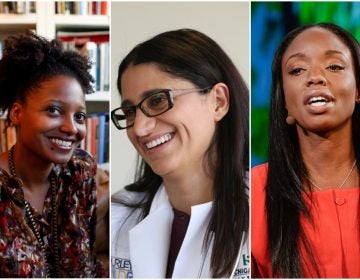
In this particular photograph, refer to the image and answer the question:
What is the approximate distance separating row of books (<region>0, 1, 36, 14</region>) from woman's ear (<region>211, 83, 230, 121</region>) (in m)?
0.73

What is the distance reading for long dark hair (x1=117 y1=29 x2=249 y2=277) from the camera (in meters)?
1.84

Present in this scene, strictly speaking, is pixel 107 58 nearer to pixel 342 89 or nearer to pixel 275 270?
pixel 342 89

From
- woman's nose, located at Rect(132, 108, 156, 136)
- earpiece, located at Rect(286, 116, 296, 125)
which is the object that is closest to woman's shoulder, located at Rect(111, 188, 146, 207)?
woman's nose, located at Rect(132, 108, 156, 136)

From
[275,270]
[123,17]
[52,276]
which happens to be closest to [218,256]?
[275,270]

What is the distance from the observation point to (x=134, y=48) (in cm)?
186

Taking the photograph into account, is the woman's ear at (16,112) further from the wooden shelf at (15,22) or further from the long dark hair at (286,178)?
the long dark hair at (286,178)

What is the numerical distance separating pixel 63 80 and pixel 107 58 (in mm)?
193

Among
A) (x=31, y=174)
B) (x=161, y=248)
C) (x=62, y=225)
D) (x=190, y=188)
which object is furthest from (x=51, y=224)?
(x=190, y=188)

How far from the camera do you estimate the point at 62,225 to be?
72.3 inches

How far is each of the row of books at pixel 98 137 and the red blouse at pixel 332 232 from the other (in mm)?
550

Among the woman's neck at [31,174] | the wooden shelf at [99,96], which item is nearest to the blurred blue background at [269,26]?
the wooden shelf at [99,96]

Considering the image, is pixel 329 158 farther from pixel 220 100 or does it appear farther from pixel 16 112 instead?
pixel 16 112

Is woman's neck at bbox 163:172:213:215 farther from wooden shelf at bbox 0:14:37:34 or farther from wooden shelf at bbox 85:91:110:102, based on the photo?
wooden shelf at bbox 0:14:37:34

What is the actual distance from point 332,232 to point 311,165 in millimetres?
250
